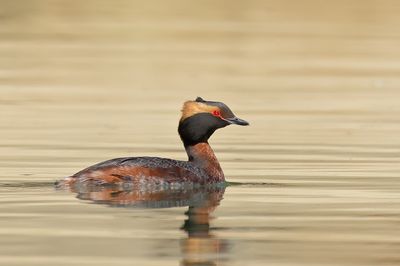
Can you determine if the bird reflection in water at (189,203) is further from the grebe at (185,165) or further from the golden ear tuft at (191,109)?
the golden ear tuft at (191,109)

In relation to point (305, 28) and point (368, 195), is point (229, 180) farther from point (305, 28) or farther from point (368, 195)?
point (305, 28)

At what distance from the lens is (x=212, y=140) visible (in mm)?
20312

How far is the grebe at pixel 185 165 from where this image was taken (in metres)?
15.4

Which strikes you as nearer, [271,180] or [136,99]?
[271,180]

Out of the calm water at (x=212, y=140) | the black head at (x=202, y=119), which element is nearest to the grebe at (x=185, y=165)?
the black head at (x=202, y=119)

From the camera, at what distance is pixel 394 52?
3447 centimetres

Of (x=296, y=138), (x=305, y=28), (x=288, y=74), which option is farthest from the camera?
(x=305, y=28)

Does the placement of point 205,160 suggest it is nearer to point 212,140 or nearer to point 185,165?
point 185,165

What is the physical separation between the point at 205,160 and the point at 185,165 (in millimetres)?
288

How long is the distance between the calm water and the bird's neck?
273mm

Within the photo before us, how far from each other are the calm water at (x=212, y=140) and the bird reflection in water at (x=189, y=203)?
22mm

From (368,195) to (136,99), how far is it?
33.2 ft

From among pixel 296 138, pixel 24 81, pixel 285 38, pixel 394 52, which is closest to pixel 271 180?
pixel 296 138

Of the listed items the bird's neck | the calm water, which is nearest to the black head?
the bird's neck
